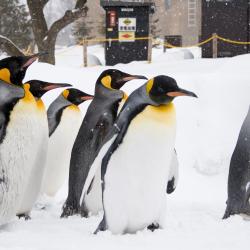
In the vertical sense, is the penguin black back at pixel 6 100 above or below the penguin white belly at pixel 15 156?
above

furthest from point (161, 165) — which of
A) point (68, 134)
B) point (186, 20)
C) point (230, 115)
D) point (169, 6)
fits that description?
point (169, 6)

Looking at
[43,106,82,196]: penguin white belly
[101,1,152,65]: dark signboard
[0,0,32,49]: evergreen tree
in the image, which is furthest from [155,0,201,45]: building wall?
[43,106,82,196]: penguin white belly

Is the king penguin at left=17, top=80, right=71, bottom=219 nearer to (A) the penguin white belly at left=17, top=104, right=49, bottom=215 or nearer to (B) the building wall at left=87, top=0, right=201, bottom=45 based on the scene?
(A) the penguin white belly at left=17, top=104, right=49, bottom=215

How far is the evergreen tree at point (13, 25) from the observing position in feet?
78.0

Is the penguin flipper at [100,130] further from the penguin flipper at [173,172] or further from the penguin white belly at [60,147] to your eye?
the penguin white belly at [60,147]

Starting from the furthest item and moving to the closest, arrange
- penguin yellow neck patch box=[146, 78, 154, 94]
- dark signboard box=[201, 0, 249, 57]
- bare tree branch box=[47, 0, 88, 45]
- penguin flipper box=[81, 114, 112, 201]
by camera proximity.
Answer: dark signboard box=[201, 0, 249, 57] → bare tree branch box=[47, 0, 88, 45] → penguin flipper box=[81, 114, 112, 201] → penguin yellow neck patch box=[146, 78, 154, 94]

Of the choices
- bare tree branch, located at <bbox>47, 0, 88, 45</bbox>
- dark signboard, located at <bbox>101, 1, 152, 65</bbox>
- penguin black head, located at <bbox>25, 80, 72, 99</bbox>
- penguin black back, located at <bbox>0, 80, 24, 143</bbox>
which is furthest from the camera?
dark signboard, located at <bbox>101, 1, 152, 65</bbox>

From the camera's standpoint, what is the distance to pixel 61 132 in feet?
15.9

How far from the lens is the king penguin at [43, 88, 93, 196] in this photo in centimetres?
485

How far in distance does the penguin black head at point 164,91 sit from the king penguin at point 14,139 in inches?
34.6

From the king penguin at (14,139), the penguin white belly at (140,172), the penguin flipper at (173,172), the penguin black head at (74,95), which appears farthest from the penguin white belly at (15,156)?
the penguin black head at (74,95)

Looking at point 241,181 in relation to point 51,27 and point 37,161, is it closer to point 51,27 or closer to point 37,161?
point 37,161

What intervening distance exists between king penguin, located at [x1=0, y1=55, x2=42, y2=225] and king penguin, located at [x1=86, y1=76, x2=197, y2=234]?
0.51m

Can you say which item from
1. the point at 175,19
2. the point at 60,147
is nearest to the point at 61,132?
the point at 60,147
